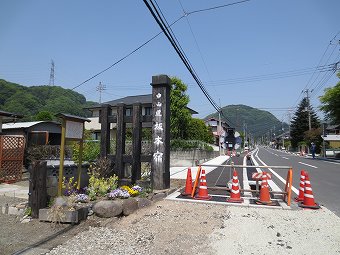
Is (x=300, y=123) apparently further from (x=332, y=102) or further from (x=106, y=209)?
(x=106, y=209)

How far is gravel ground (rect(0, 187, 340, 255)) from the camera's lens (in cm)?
475

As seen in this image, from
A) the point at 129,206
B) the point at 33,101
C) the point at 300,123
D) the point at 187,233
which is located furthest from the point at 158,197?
the point at 300,123

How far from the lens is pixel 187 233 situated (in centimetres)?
552

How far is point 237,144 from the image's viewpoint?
1455 cm

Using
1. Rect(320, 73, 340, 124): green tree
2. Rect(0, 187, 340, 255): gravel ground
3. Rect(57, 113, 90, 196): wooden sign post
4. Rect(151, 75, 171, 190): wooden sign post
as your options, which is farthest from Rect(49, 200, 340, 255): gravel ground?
Rect(320, 73, 340, 124): green tree

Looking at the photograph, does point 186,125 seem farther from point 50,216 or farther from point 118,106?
Answer: point 50,216

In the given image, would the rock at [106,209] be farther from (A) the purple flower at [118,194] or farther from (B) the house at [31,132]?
(B) the house at [31,132]

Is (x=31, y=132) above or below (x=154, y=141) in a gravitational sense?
above

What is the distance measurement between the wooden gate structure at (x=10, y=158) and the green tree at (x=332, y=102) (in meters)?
34.5

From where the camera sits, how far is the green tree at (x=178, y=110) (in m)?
24.5

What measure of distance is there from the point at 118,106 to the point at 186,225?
5068 millimetres

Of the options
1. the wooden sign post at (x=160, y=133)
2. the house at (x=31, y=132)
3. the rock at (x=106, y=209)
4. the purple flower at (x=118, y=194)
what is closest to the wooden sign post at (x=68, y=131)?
the rock at (x=106, y=209)

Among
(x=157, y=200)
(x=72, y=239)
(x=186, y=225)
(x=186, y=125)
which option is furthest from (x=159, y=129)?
(x=186, y=125)

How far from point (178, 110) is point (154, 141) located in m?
15.1
